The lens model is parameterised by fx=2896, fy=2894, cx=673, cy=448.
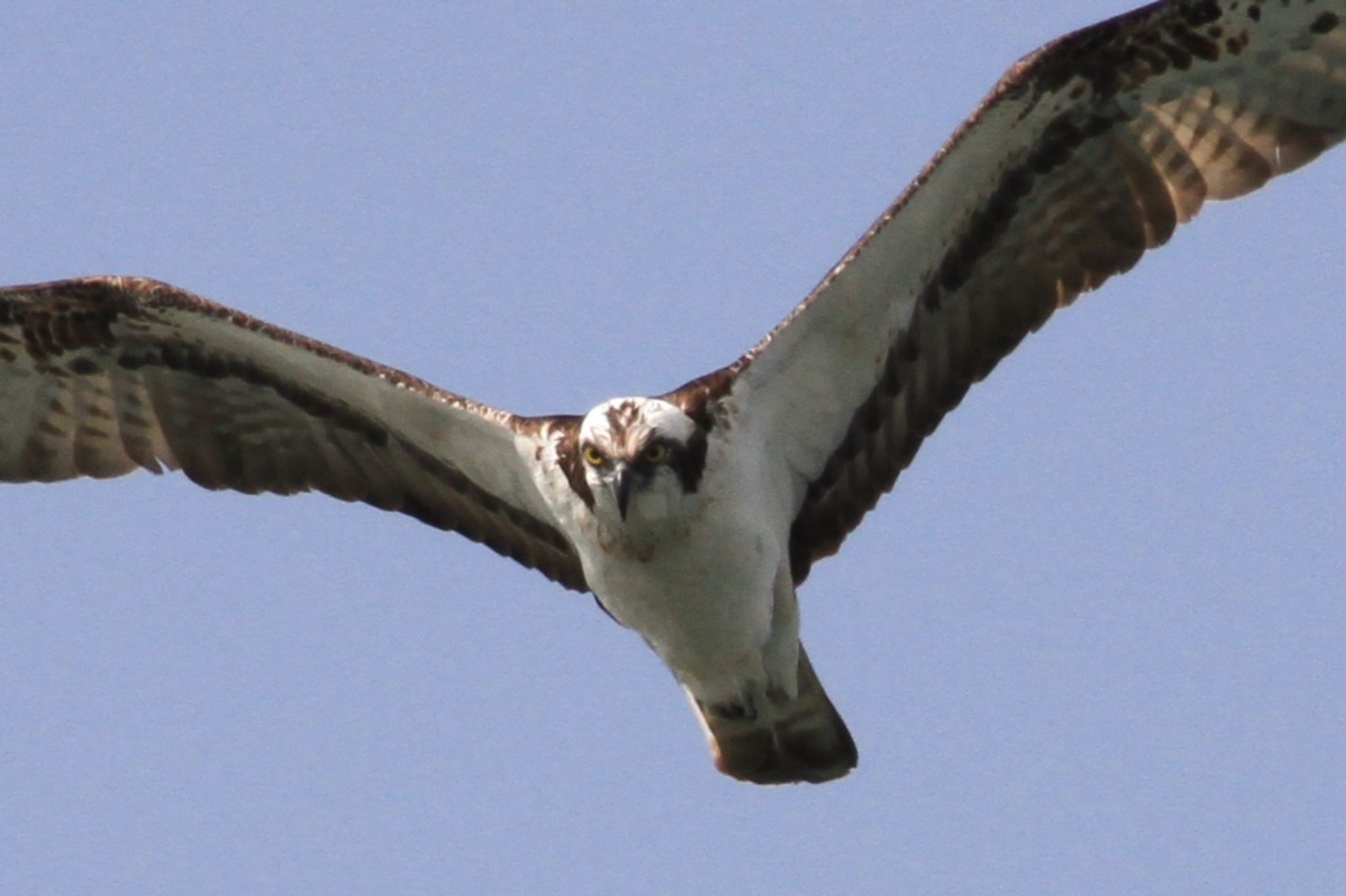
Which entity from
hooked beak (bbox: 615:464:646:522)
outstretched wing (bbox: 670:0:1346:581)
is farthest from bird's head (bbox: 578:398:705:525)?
outstretched wing (bbox: 670:0:1346:581)

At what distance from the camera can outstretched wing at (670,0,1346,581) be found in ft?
41.4

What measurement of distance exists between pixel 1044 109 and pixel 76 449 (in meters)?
5.10

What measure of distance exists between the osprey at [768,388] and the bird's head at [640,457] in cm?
1

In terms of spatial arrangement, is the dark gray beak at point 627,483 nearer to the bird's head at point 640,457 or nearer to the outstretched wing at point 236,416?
the bird's head at point 640,457

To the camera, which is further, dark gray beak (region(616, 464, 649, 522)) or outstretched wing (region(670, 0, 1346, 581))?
outstretched wing (region(670, 0, 1346, 581))

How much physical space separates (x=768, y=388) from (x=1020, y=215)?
4.58 feet

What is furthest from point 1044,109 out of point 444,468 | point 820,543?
point 444,468

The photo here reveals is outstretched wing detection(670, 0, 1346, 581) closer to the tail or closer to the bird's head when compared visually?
the bird's head

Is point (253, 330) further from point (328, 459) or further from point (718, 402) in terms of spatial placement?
point (718, 402)

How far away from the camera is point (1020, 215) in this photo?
13070 millimetres

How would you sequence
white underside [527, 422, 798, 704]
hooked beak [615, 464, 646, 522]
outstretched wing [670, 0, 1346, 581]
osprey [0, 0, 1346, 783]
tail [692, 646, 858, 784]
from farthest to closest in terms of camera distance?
tail [692, 646, 858, 784] → outstretched wing [670, 0, 1346, 581] → osprey [0, 0, 1346, 783] → white underside [527, 422, 798, 704] → hooked beak [615, 464, 646, 522]

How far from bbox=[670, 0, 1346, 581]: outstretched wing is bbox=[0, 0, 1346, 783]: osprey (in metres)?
0.01

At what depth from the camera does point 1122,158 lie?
1301 centimetres

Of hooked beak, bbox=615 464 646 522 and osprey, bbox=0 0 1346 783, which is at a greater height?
osprey, bbox=0 0 1346 783
